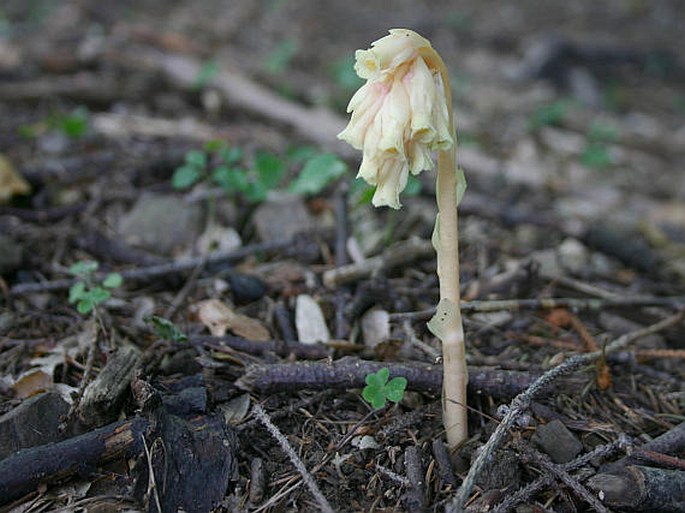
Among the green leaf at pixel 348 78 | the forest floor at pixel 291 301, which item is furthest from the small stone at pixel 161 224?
the green leaf at pixel 348 78

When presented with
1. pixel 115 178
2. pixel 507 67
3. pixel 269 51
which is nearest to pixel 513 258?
pixel 115 178

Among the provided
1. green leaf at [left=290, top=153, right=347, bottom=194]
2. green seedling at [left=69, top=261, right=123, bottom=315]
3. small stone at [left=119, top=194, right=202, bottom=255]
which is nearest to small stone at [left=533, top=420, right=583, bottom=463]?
green leaf at [left=290, top=153, right=347, bottom=194]

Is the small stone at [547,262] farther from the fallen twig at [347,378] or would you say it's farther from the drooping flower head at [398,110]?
the drooping flower head at [398,110]

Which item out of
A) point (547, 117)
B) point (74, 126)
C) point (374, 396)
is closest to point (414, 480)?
point (374, 396)

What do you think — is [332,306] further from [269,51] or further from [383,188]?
[269,51]

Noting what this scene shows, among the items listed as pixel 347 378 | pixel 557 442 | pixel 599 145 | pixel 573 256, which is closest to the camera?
pixel 557 442

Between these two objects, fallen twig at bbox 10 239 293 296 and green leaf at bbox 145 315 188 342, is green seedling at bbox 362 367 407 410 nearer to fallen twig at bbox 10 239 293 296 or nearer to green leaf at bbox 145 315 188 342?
Result: green leaf at bbox 145 315 188 342

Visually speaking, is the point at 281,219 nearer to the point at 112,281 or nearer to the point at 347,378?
the point at 112,281
